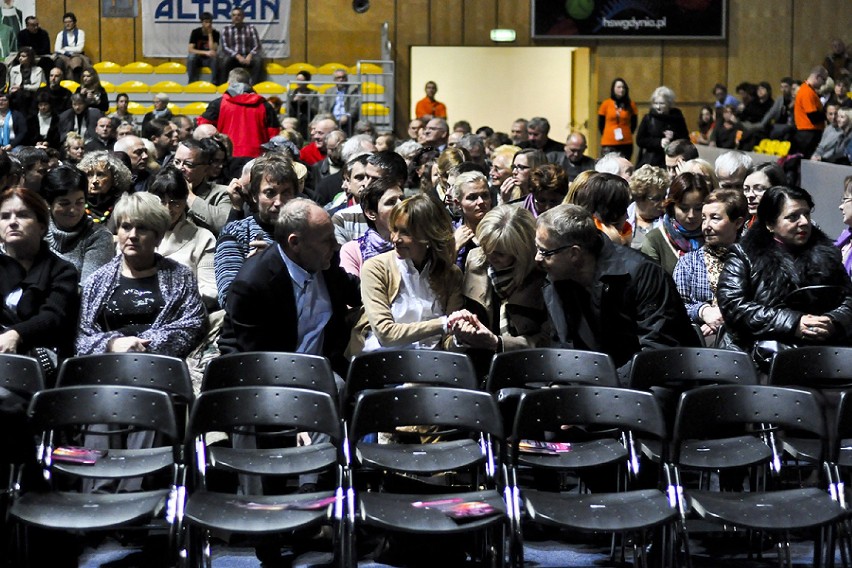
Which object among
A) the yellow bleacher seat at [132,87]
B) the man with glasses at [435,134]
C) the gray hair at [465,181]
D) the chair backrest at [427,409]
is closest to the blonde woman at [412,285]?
the chair backrest at [427,409]

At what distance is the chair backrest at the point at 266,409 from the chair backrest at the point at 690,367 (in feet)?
3.94

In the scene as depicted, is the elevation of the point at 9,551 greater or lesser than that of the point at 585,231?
lesser

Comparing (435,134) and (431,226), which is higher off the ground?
(435,134)

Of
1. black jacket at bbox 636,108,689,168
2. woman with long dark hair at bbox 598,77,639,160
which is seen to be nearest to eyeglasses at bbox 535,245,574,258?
black jacket at bbox 636,108,689,168

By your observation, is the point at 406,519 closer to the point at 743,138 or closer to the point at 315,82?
the point at 743,138

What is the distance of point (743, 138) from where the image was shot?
50.8 feet

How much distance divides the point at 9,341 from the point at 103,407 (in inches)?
37.0

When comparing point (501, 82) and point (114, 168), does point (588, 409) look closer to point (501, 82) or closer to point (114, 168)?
point (114, 168)

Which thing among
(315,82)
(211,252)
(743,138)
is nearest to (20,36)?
(315,82)

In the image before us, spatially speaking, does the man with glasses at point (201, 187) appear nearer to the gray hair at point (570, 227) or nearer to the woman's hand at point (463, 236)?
the woman's hand at point (463, 236)

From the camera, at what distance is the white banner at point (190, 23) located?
59.0 feet

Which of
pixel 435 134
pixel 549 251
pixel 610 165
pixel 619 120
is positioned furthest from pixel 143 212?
pixel 619 120

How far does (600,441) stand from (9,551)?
2.10 meters

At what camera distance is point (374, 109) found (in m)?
16.9
